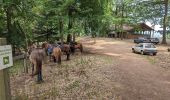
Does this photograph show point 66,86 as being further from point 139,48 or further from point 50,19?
point 139,48

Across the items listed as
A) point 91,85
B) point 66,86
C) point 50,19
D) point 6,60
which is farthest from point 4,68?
point 50,19

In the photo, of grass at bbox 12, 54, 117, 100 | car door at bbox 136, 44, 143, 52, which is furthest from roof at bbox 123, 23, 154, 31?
grass at bbox 12, 54, 117, 100

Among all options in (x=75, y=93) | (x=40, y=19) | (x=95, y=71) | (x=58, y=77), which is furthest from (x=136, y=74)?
(x=40, y=19)

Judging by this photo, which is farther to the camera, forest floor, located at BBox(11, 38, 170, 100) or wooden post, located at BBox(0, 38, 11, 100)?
forest floor, located at BBox(11, 38, 170, 100)

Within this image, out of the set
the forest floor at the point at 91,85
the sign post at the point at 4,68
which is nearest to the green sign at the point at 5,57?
the sign post at the point at 4,68

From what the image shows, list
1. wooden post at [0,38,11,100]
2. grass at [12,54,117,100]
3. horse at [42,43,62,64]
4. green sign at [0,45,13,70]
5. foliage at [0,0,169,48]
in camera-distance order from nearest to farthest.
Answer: green sign at [0,45,13,70] → wooden post at [0,38,11,100] → grass at [12,54,117,100] → horse at [42,43,62,64] → foliage at [0,0,169,48]

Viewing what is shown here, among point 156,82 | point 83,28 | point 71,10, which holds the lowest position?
point 156,82

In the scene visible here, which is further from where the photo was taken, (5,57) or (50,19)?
(50,19)

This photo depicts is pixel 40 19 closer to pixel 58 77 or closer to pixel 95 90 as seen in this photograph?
pixel 58 77

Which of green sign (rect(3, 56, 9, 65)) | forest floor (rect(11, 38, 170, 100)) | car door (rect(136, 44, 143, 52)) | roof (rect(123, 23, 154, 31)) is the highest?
→ roof (rect(123, 23, 154, 31))

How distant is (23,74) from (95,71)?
15.2 ft

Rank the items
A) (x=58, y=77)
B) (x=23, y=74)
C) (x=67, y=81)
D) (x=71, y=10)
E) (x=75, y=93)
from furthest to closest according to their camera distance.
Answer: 1. (x=71, y=10)
2. (x=23, y=74)
3. (x=58, y=77)
4. (x=67, y=81)
5. (x=75, y=93)

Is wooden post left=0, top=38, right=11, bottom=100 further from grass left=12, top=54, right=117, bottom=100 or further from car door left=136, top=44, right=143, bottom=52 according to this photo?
car door left=136, top=44, right=143, bottom=52

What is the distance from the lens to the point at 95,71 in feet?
64.4
